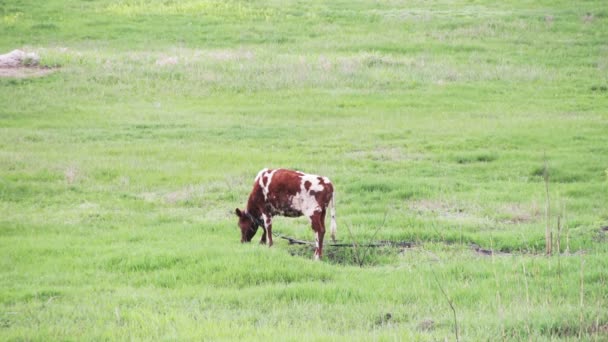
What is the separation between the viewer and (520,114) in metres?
29.3

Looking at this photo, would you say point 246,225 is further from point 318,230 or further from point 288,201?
point 318,230

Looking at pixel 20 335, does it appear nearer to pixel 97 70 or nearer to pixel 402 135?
pixel 402 135

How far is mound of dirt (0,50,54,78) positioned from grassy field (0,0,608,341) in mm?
771

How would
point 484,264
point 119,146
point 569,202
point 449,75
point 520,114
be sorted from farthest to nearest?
point 449,75
point 520,114
point 119,146
point 569,202
point 484,264

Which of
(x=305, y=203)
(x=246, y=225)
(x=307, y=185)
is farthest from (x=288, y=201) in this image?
(x=246, y=225)

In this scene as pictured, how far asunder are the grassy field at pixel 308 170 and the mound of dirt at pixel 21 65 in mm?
771

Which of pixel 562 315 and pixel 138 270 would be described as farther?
pixel 138 270

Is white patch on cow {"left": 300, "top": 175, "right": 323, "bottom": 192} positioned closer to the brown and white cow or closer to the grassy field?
the brown and white cow

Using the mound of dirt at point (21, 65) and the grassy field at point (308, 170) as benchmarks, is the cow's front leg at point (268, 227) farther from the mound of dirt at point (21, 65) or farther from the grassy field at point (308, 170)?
the mound of dirt at point (21, 65)

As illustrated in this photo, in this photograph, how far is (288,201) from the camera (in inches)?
494

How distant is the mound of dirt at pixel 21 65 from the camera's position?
3675 cm


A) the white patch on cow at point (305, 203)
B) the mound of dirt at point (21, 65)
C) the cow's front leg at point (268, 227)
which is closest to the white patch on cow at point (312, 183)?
the white patch on cow at point (305, 203)

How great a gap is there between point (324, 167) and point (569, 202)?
6.66 m

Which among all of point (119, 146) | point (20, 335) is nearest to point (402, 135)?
point (119, 146)
